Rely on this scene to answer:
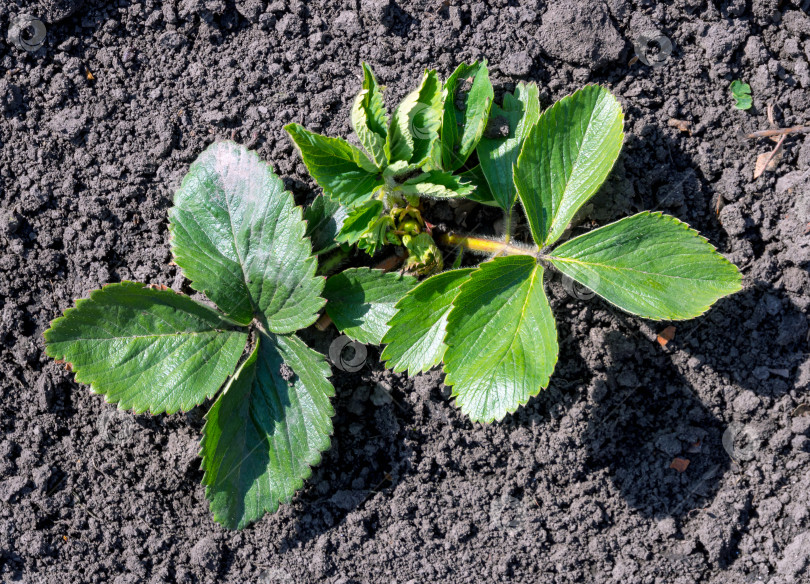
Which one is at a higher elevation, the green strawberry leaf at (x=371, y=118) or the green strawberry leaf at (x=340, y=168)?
the green strawberry leaf at (x=371, y=118)

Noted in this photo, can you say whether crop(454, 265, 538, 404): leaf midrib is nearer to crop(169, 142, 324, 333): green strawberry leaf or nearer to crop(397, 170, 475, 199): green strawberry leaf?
crop(397, 170, 475, 199): green strawberry leaf

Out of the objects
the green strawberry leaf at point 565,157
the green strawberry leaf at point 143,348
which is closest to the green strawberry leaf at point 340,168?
the green strawberry leaf at point 565,157

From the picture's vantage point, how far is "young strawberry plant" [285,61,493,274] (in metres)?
1.83

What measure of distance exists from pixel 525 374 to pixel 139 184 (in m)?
1.36

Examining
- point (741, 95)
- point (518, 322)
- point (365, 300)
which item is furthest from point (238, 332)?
point (741, 95)

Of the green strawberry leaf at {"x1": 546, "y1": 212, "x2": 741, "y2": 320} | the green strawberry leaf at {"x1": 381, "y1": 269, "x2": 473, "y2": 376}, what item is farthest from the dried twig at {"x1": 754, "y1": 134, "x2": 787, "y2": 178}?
the green strawberry leaf at {"x1": 381, "y1": 269, "x2": 473, "y2": 376}

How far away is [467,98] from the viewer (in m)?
2.05

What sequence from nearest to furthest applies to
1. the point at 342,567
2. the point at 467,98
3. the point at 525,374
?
the point at 525,374 < the point at 467,98 < the point at 342,567

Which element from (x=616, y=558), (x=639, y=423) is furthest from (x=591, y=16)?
(x=616, y=558)

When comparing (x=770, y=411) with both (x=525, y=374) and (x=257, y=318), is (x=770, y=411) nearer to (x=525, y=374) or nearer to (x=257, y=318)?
(x=525, y=374)

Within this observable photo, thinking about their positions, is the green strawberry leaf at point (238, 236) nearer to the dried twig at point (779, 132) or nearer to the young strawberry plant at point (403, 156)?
the young strawberry plant at point (403, 156)

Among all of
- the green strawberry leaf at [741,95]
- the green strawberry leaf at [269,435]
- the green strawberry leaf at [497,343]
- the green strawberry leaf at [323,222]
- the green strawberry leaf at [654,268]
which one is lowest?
the green strawberry leaf at [269,435]

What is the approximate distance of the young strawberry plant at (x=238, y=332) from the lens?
78.8 inches

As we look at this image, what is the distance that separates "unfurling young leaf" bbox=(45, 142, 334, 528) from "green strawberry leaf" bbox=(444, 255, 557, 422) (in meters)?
0.39
